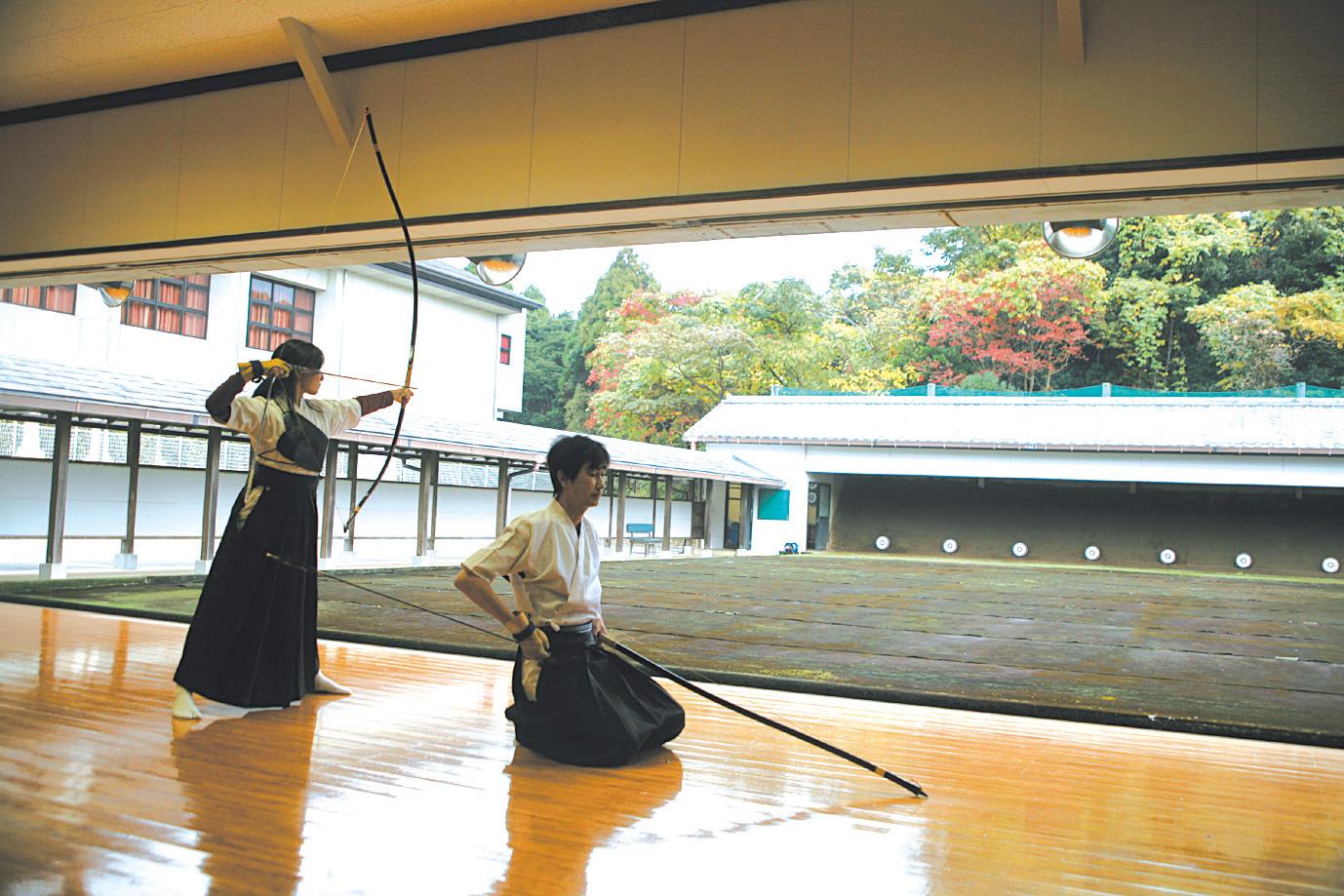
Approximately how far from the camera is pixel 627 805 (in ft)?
8.32

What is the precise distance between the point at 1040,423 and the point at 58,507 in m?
15.8

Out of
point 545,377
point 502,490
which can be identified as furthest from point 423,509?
point 545,377

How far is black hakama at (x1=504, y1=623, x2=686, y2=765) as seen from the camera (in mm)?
2932

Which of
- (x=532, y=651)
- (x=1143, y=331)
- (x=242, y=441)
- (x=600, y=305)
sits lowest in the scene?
(x=532, y=651)

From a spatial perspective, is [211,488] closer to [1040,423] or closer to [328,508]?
[328,508]

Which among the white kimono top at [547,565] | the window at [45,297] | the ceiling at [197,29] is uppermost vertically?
the window at [45,297]

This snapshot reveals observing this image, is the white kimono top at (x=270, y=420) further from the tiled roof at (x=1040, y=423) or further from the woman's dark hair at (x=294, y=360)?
the tiled roof at (x=1040, y=423)

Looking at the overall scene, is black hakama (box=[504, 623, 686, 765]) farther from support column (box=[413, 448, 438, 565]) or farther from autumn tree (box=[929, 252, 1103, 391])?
autumn tree (box=[929, 252, 1103, 391])

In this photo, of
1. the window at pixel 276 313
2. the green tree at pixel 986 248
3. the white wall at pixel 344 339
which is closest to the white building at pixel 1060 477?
the white wall at pixel 344 339

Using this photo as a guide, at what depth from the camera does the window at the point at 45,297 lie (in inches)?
484

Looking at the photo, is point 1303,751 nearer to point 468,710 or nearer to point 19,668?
point 468,710

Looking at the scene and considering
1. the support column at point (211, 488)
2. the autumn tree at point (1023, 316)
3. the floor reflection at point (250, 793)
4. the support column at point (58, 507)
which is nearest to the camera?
the floor reflection at point (250, 793)

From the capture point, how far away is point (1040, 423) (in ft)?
62.7

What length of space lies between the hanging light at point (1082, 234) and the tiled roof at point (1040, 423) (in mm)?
14463
